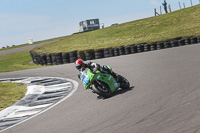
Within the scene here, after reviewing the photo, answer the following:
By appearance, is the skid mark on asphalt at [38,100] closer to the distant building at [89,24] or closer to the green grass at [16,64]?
the green grass at [16,64]

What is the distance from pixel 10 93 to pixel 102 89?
4874 millimetres

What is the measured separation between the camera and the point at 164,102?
639cm

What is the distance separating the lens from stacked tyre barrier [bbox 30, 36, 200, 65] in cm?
1955

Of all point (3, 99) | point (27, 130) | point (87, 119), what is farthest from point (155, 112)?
point (3, 99)

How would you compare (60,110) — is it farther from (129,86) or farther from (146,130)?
(146,130)

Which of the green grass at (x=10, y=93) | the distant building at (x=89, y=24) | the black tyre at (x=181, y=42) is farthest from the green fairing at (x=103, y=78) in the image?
the distant building at (x=89, y=24)

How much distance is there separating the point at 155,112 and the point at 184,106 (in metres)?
0.53

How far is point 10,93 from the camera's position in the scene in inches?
469

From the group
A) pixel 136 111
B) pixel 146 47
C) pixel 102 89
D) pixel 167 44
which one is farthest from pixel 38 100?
pixel 167 44

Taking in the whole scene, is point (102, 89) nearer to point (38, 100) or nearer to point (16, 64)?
point (38, 100)

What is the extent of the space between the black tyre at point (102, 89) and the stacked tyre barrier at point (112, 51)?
11915 millimetres

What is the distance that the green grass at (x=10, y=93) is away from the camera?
33.6 ft

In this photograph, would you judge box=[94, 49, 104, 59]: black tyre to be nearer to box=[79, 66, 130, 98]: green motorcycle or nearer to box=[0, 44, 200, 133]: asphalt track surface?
box=[0, 44, 200, 133]: asphalt track surface

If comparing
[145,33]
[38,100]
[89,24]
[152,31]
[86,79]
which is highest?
[89,24]
